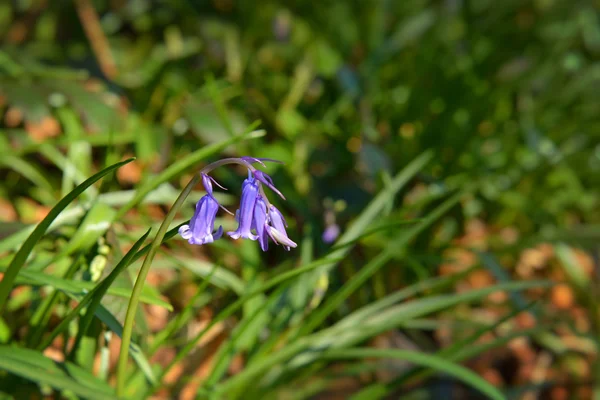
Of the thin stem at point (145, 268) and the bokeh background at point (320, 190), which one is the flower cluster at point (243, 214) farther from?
the bokeh background at point (320, 190)

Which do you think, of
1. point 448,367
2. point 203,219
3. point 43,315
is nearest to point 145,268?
point 203,219

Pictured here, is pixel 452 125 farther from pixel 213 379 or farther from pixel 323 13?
pixel 213 379

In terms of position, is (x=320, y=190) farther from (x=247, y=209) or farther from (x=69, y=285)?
(x=247, y=209)

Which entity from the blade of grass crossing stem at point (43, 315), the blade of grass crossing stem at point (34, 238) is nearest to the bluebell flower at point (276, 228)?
the blade of grass crossing stem at point (34, 238)

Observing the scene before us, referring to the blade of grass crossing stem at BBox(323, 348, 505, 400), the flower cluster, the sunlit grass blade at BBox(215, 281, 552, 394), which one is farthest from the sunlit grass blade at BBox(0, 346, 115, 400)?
the blade of grass crossing stem at BBox(323, 348, 505, 400)

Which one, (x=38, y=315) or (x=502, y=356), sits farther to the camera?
(x=502, y=356)

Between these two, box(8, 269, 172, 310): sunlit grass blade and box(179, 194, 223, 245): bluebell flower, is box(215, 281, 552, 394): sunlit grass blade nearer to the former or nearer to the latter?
box(8, 269, 172, 310): sunlit grass blade

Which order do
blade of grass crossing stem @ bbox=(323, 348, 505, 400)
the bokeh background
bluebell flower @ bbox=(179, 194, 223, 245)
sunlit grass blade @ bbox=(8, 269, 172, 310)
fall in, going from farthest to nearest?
the bokeh background → blade of grass crossing stem @ bbox=(323, 348, 505, 400) → sunlit grass blade @ bbox=(8, 269, 172, 310) → bluebell flower @ bbox=(179, 194, 223, 245)

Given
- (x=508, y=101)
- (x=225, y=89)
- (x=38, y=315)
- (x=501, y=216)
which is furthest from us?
(x=508, y=101)

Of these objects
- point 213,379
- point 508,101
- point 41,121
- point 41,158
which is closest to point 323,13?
point 508,101
